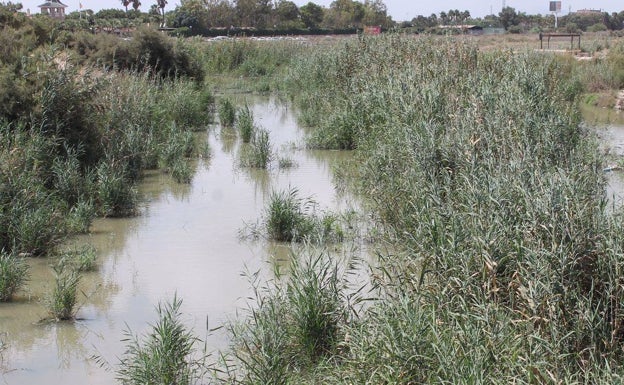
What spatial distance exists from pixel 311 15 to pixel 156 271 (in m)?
95.8

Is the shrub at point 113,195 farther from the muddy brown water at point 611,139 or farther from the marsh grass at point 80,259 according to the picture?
the muddy brown water at point 611,139

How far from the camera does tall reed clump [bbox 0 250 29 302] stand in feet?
26.6

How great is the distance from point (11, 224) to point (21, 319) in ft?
7.09

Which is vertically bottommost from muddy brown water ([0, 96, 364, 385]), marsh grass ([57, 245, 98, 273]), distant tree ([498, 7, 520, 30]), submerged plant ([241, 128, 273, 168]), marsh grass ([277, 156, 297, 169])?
muddy brown water ([0, 96, 364, 385])

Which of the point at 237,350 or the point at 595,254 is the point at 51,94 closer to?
the point at 237,350

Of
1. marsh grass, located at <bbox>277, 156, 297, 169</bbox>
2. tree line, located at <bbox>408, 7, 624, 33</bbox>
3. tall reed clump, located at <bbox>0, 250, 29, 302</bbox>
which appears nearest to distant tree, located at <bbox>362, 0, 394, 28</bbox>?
tree line, located at <bbox>408, 7, 624, 33</bbox>

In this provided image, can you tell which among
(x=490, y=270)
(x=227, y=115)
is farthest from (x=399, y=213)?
(x=227, y=115)

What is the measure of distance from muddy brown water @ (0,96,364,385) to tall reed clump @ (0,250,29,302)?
0.13m

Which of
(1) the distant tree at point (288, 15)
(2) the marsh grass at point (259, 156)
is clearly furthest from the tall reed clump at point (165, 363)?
(1) the distant tree at point (288, 15)

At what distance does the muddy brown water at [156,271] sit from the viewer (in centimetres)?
714

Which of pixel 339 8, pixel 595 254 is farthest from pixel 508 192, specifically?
pixel 339 8

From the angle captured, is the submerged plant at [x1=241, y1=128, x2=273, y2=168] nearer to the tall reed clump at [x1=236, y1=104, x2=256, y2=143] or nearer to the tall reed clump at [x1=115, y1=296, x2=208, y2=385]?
the tall reed clump at [x1=236, y1=104, x2=256, y2=143]

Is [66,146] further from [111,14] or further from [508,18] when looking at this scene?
[508,18]

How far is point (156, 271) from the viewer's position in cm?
945
